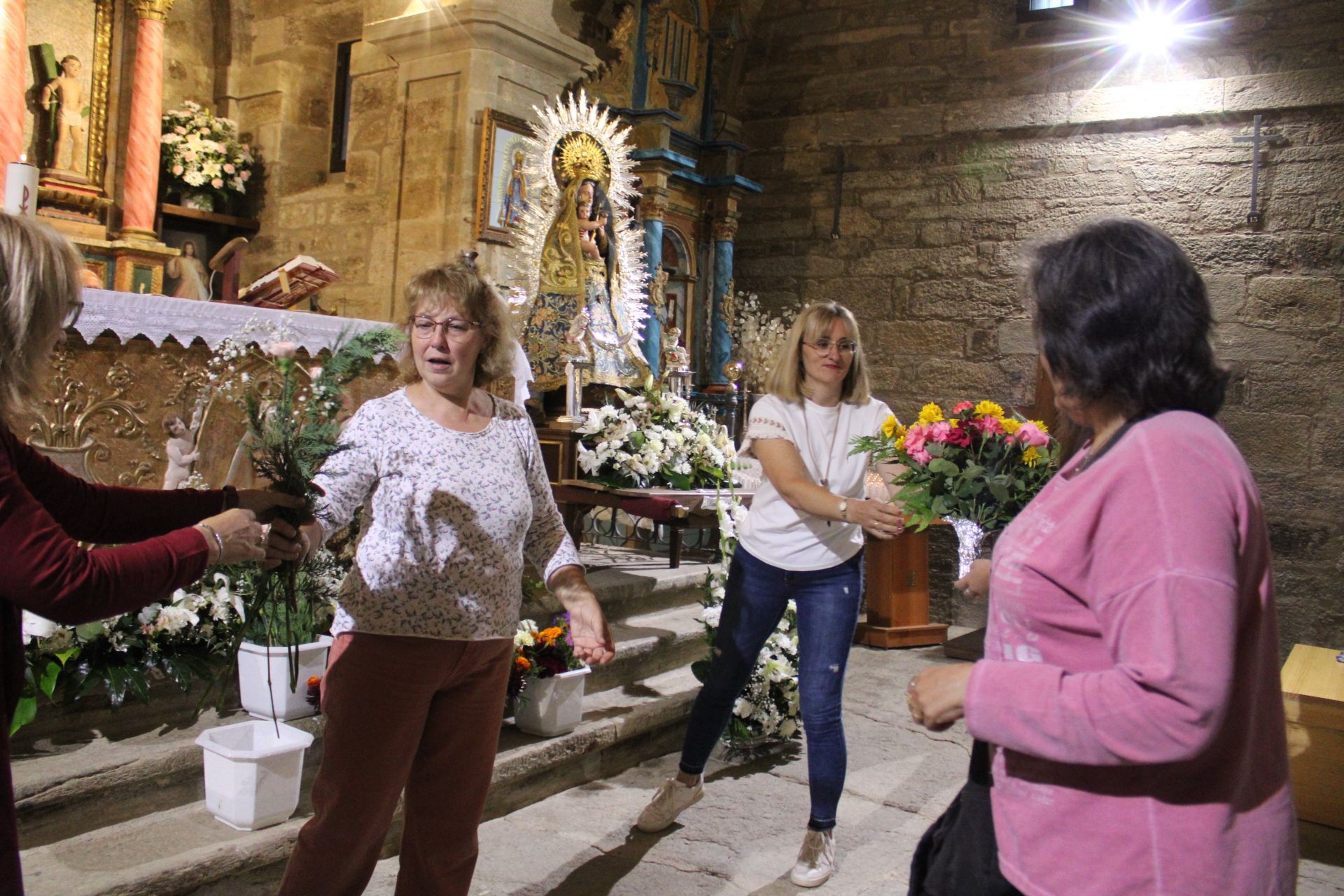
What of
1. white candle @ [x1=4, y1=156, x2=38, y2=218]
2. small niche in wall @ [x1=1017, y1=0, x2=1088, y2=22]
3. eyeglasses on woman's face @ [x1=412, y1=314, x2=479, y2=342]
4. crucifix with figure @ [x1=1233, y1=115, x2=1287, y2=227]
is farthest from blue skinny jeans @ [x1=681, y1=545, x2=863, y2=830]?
small niche in wall @ [x1=1017, y1=0, x2=1088, y2=22]

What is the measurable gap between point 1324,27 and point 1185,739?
7805 millimetres

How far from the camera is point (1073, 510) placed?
1.18m

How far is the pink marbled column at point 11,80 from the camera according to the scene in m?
5.12

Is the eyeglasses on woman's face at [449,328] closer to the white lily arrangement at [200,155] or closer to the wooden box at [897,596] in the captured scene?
the wooden box at [897,596]

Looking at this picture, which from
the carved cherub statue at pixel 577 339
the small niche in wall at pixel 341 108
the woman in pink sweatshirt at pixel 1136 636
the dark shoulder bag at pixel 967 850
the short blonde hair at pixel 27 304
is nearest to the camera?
the woman in pink sweatshirt at pixel 1136 636

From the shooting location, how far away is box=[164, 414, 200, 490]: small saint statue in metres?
3.77

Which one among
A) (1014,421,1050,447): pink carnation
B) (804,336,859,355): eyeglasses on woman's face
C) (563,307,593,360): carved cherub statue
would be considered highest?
(563,307,593,360): carved cherub statue

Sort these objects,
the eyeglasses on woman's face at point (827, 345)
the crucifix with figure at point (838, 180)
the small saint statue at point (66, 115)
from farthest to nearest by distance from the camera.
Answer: the crucifix with figure at point (838, 180), the small saint statue at point (66, 115), the eyeglasses on woman's face at point (827, 345)

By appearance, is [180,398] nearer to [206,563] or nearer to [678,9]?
[206,563]

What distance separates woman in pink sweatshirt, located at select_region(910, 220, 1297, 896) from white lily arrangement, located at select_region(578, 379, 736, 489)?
3984mm

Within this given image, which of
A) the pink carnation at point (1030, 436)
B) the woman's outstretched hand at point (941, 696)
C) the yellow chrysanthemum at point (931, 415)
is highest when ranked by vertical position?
the yellow chrysanthemum at point (931, 415)

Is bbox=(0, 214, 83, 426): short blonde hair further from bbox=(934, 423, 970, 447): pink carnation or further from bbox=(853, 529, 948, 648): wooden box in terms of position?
bbox=(853, 529, 948, 648): wooden box

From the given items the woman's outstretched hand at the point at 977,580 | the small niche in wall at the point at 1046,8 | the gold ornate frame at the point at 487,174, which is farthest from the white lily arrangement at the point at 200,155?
the woman's outstretched hand at the point at 977,580

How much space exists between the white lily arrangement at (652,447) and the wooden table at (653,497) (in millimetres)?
94
